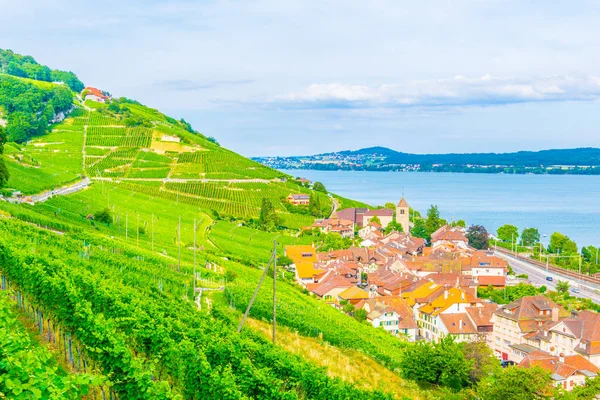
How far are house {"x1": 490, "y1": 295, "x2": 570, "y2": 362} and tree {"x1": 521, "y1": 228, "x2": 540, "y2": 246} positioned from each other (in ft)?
151

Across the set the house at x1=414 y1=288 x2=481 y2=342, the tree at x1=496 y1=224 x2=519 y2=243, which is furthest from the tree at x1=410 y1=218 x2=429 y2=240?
the house at x1=414 y1=288 x2=481 y2=342

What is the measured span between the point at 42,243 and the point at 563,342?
106 ft

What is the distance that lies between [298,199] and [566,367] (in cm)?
6746

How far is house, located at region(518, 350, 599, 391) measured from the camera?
103ft

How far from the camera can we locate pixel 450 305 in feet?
150

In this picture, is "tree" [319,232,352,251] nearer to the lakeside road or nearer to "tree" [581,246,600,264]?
the lakeside road

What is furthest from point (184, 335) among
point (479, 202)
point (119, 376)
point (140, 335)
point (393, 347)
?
point (479, 202)

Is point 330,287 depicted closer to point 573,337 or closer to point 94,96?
point 573,337

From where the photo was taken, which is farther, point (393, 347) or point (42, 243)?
point (393, 347)

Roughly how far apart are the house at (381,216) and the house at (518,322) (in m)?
51.6

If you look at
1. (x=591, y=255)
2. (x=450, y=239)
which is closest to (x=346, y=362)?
(x=450, y=239)

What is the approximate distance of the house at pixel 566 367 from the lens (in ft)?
103

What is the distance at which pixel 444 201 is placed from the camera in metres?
171

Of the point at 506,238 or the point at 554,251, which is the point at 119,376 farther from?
the point at 506,238
